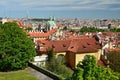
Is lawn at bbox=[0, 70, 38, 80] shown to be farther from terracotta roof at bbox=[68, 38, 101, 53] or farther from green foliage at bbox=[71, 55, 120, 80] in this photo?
terracotta roof at bbox=[68, 38, 101, 53]

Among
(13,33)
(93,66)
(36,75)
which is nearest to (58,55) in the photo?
(13,33)

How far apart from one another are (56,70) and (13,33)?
6.92m

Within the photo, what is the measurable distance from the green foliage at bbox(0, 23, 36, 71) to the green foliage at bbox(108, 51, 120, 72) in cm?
1436

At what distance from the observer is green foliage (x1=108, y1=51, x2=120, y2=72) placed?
44.6 metres

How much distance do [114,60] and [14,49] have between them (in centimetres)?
1719

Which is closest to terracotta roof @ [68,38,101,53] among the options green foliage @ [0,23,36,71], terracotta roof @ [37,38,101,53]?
terracotta roof @ [37,38,101,53]

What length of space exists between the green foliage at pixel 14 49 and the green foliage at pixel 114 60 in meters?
14.4

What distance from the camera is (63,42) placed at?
4869 cm

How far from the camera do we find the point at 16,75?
31703 mm

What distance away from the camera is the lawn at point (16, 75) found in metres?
29.6

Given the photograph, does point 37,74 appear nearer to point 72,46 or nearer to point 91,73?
point 91,73

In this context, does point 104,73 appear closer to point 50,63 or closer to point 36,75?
point 36,75

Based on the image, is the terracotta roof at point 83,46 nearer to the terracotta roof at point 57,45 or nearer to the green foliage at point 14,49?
the terracotta roof at point 57,45

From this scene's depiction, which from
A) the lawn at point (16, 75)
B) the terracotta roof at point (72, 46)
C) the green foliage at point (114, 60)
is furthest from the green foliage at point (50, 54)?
the green foliage at point (114, 60)
